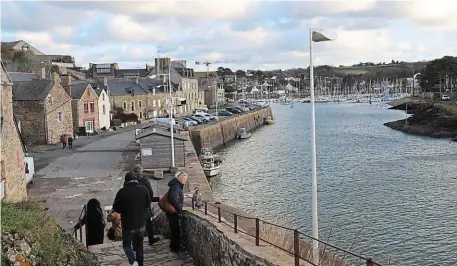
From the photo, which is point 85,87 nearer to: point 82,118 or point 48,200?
point 82,118

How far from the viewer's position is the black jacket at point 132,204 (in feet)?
26.1

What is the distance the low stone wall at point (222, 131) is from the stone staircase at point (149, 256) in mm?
41545

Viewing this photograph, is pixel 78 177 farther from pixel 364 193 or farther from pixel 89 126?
pixel 89 126

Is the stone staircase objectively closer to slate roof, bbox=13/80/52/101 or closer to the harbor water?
the harbor water

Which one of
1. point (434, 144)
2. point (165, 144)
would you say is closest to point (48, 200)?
point (165, 144)

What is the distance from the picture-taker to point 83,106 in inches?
2101

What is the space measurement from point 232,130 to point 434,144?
25.4 metres

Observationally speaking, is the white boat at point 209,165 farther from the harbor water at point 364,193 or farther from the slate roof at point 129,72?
the slate roof at point 129,72

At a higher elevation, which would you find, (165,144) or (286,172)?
(165,144)

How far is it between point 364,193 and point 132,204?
2297 centimetres

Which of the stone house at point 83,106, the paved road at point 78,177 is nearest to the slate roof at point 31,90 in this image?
the paved road at point 78,177

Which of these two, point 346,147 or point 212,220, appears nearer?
point 212,220

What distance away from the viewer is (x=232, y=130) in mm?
69000

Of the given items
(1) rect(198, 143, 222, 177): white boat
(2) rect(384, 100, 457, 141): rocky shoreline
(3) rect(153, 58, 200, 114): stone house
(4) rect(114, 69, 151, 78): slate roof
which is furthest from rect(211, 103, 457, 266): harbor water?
(4) rect(114, 69, 151, 78): slate roof
